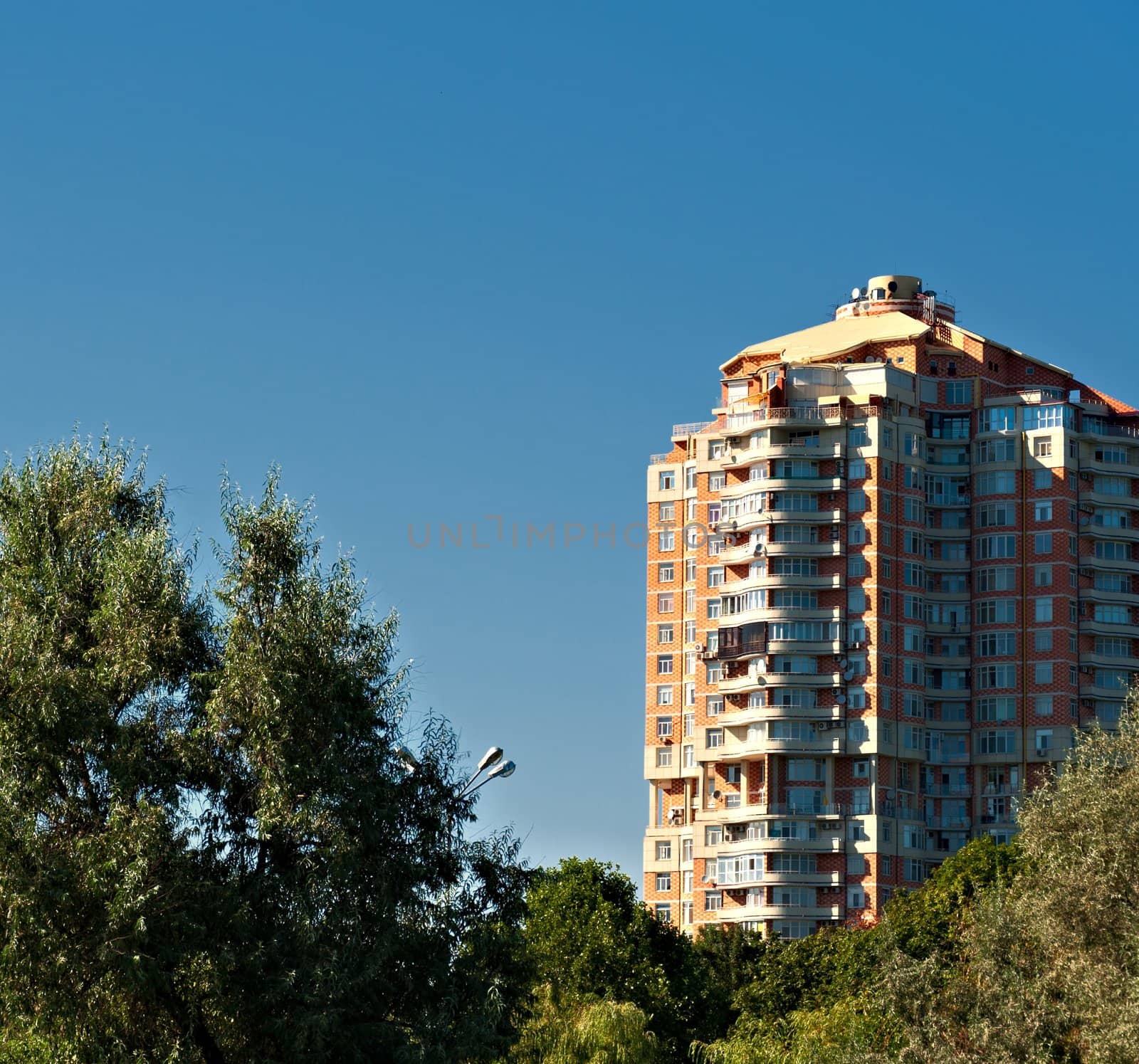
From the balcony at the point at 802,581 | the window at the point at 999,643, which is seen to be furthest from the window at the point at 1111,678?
the balcony at the point at 802,581

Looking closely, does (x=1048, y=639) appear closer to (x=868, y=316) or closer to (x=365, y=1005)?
(x=868, y=316)

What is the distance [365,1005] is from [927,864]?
10903 cm

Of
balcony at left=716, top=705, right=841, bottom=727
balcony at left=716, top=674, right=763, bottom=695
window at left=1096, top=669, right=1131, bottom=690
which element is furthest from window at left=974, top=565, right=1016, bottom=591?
balcony at left=716, top=674, right=763, bottom=695

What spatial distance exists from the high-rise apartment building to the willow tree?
98616 mm

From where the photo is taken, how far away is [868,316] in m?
166

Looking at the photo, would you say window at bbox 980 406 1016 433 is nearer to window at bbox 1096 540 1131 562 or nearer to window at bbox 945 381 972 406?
window at bbox 945 381 972 406

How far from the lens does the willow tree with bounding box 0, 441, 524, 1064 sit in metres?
45.0

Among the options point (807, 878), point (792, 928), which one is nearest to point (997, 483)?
point (807, 878)

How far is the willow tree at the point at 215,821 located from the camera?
45031mm

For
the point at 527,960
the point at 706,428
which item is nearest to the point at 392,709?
the point at 527,960

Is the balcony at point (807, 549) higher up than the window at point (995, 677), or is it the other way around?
the balcony at point (807, 549)

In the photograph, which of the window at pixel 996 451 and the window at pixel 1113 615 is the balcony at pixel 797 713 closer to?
the window at pixel 1113 615

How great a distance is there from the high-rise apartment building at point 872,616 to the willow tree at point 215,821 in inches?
3883

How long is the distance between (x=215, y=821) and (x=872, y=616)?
10520cm
